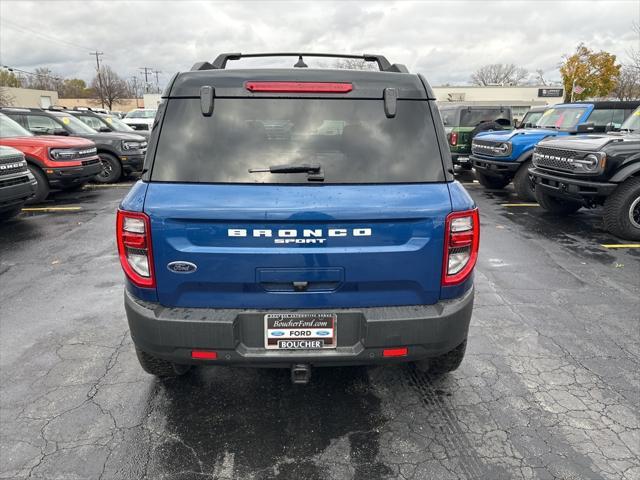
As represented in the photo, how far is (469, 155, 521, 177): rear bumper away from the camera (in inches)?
386

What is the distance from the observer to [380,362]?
2418mm

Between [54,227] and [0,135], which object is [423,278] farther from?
[0,135]

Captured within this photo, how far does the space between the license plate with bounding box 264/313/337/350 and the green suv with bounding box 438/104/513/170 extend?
1237cm

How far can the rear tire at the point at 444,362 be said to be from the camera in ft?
9.73

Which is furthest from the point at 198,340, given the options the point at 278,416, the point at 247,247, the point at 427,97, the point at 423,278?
the point at 427,97

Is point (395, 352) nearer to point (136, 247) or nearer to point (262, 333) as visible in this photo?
point (262, 333)

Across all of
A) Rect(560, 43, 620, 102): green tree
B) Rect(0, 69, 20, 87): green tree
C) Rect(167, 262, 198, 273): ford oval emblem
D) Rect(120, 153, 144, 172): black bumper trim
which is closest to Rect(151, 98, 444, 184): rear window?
Rect(167, 262, 198, 273): ford oval emblem

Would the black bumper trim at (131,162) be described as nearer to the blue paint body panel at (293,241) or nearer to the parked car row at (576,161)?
the parked car row at (576,161)

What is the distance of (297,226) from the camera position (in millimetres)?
2238

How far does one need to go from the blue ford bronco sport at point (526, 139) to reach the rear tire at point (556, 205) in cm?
130

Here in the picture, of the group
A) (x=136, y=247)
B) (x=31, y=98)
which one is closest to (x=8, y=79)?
(x=31, y=98)

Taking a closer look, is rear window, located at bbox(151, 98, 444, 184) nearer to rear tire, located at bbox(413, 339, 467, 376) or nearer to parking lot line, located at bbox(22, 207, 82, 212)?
rear tire, located at bbox(413, 339, 467, 376)

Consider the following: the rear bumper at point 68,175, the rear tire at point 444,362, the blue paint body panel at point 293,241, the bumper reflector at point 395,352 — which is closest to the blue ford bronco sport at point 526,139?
the rear tire at point 444,362

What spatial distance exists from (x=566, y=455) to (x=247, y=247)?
2.07m
